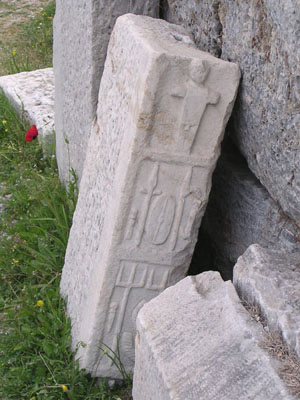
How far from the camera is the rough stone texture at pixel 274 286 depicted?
1.54 metres

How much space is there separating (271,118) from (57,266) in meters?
1.50

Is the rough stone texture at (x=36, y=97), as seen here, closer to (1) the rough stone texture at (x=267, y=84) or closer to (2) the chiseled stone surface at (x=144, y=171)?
(2) the chiseled stone surface at (x=144, y=171)

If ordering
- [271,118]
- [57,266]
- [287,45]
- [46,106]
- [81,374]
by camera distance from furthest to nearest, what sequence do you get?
[46,106] < [57,266] < [81,374] < [271,118] < [287,45]

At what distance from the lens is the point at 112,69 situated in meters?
2.37

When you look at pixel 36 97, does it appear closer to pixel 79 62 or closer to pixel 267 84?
pixel 79 62

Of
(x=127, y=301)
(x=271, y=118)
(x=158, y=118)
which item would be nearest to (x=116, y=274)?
(x=127, y=301)

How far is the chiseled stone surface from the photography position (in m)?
1.91

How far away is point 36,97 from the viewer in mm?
4383

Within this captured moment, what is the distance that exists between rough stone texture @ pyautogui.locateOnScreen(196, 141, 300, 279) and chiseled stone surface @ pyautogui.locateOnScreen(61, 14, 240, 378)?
26 cm

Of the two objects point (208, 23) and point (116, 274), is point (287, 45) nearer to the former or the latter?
point (208, 23)

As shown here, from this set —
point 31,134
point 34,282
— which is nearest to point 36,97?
point 31,134

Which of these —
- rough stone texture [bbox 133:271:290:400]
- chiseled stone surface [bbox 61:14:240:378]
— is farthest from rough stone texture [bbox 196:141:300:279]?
rough stone texture [bbox 133:271:290:400]

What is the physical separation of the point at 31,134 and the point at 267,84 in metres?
2.33

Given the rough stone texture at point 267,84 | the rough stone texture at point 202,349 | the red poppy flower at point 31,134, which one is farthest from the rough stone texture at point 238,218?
the red poppy flower at point 31,134
